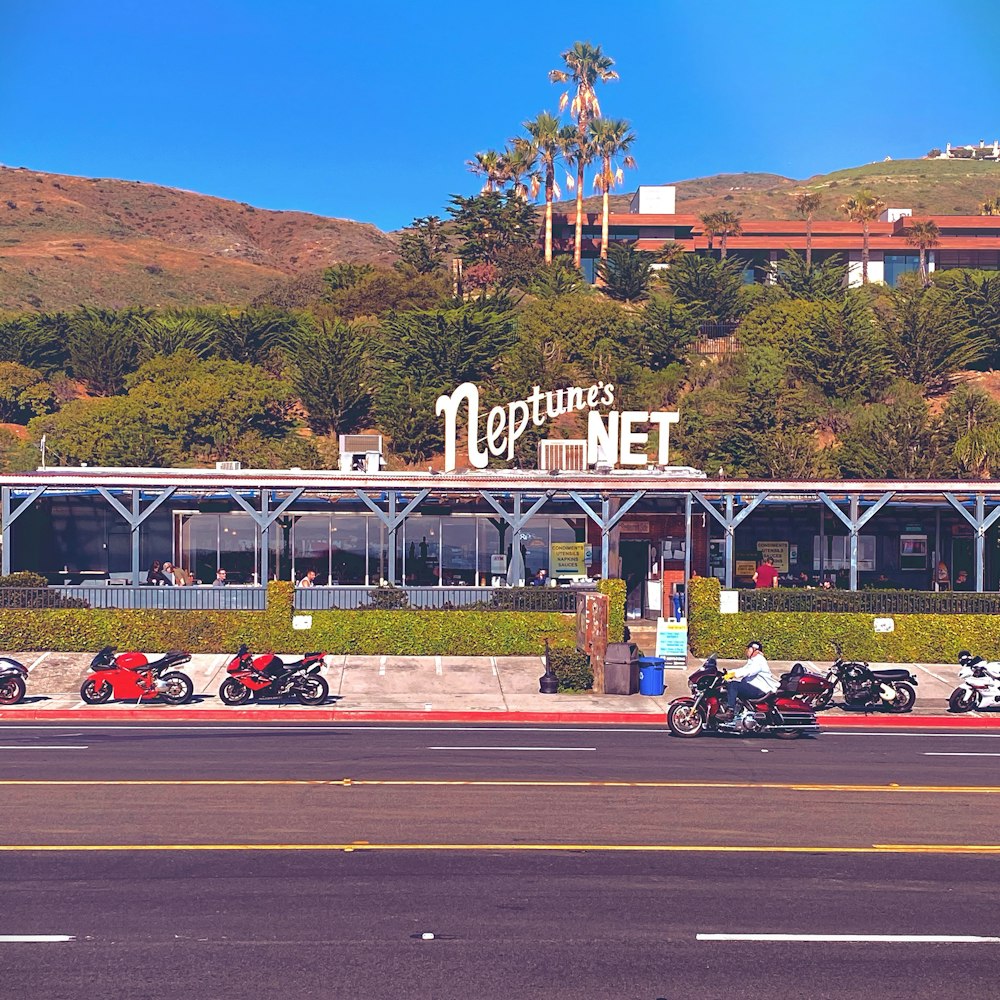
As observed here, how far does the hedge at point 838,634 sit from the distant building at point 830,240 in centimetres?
9053

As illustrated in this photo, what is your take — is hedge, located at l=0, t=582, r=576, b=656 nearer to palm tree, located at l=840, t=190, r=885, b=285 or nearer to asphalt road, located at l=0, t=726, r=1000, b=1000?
asphalt road, located at l=0, t=726, r=1000, b=1000

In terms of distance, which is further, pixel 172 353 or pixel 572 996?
pixel 172 353

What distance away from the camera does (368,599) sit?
1419 inches

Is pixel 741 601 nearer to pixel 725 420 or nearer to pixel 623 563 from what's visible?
pixel 623 563

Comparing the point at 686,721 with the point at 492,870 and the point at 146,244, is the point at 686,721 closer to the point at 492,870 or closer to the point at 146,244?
the point at 492,870

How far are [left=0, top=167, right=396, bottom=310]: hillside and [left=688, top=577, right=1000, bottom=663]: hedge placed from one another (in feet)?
354

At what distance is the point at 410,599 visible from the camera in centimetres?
3641

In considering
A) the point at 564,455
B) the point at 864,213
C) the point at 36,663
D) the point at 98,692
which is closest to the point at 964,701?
the point at 564,455

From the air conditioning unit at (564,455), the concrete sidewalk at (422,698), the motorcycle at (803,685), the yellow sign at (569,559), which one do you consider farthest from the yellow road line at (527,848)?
the air conditioning unit at (564,455)

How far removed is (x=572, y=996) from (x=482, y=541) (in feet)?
103

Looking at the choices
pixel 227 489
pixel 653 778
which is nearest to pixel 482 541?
pixel 227 489

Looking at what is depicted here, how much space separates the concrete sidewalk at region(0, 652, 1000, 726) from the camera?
27.2 metres

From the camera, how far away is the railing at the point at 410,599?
116ft

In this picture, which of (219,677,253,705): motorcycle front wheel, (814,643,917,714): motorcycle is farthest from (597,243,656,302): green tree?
(219,677,253,705): motorcycle front wheel
